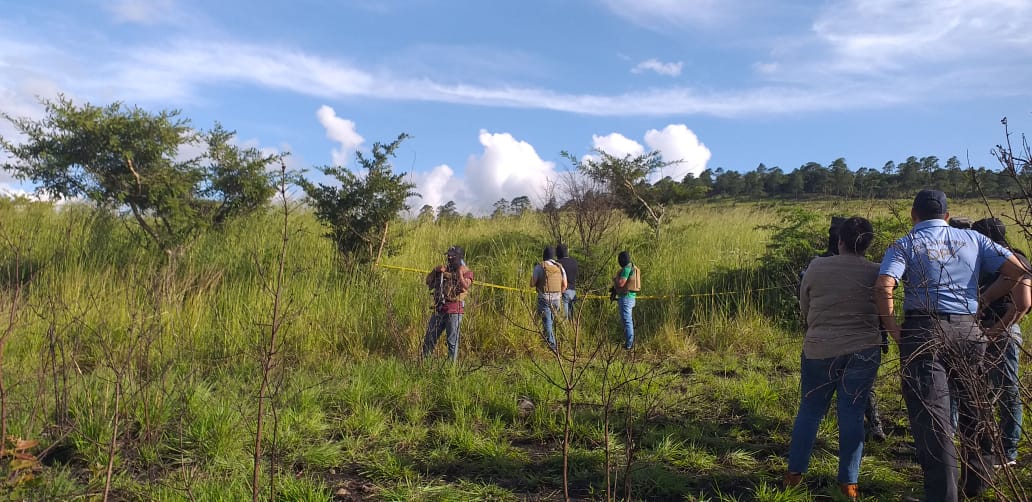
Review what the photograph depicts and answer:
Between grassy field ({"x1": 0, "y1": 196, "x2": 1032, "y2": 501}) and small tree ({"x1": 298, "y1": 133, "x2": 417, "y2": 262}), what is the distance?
49cm

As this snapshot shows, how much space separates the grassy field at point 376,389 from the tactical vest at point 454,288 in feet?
2.38

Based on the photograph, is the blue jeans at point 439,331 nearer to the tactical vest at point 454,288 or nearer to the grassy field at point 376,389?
the tactical vest at point 454,288

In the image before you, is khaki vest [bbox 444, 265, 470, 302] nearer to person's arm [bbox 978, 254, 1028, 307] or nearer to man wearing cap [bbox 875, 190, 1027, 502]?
man wearing cap [bbox 875, 190, 1027, 502]

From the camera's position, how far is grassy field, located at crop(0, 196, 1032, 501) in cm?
379

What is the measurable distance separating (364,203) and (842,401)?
750 centimetres

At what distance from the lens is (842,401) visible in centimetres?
373

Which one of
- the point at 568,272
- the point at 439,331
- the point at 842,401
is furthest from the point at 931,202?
the point at 568,272

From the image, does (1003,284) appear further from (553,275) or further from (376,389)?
(553,275)

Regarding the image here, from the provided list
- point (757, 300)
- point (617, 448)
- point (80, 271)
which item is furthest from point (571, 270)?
point (80, 271)

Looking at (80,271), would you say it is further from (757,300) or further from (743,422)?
(757,300)

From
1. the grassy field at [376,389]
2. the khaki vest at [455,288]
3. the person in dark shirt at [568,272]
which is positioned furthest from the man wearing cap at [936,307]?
the person in dark shirt at [568,272]

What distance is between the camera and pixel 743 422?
5246 mm

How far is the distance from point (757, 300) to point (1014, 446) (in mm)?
6368

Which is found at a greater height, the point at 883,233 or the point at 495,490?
the point at 883,233
